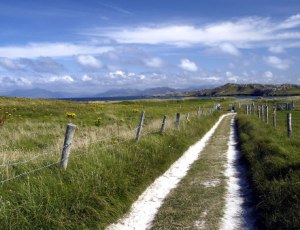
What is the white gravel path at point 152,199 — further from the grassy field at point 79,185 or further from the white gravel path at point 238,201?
the white gravel path at point 238,201

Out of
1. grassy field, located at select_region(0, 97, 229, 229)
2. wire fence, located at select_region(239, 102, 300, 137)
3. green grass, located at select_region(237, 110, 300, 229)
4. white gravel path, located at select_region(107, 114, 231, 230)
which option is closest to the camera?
grassy field, located at select_region(0, 97, 229, 229)

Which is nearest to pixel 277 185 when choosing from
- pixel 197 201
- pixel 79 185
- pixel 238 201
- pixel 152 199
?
pixel 238 201

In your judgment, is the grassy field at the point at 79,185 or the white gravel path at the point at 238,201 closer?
the grassy field at the point at 79,185

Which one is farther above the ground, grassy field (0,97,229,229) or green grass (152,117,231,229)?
grassy field (0,97,229,229)

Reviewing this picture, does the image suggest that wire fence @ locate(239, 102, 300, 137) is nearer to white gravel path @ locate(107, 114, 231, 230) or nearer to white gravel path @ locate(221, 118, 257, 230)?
white gravel path @ locate(221, 118, 257, 230)

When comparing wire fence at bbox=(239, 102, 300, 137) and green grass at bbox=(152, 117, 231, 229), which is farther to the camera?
wire fence at bbox=(239, 102, 300, 137)

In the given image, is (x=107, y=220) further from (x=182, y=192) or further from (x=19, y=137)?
(x=19, y=137)

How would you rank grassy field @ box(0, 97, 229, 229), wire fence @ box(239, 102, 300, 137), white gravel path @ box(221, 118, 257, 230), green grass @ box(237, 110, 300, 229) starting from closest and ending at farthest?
grassy field @ box(0, 97, 229, 229) → green grass @ box(237, 110, 300, 229) → white gravel path @ box(221, 118, 257, 230) → wire fence @ box(239, 102, 300, 137)

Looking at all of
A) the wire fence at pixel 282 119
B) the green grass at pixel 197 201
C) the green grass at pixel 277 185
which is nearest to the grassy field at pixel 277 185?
the green grass at pixel 277 185

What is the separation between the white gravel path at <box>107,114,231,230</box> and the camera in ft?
24.3

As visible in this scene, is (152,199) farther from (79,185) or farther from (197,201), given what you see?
(79,185)

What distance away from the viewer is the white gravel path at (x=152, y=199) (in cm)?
740

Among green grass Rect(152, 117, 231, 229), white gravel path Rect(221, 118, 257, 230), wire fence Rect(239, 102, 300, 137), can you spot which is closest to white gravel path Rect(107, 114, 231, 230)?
green grass Rect(152, 117, 231, 229)

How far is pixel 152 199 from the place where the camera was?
901 centimetres
